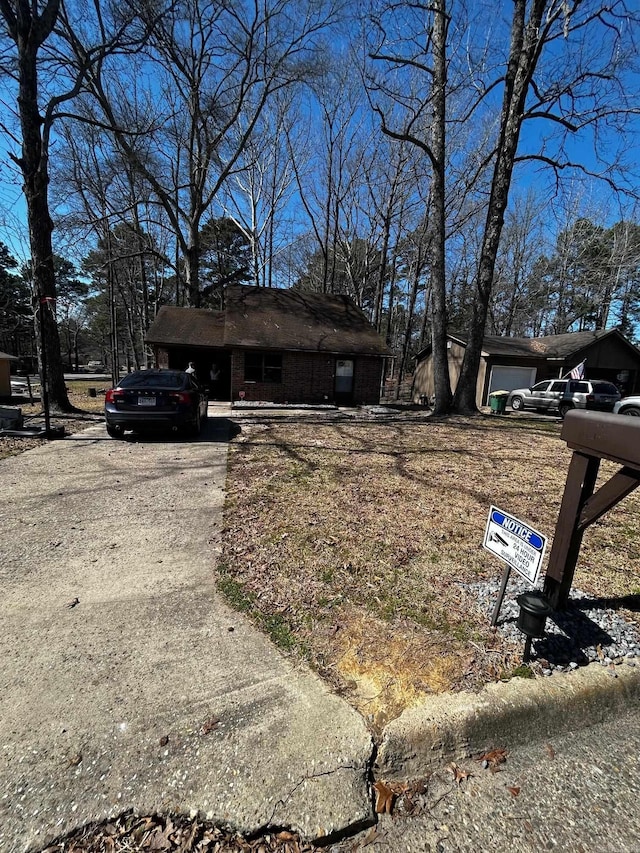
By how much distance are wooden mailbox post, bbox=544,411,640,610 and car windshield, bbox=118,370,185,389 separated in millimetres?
7017

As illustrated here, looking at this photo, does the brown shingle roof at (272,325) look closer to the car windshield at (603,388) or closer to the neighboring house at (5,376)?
the neighboring house at (5,376)

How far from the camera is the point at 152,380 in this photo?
25.6 feet

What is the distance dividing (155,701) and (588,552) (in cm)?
383

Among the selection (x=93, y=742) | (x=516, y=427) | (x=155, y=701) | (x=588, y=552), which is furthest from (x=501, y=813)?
(x=516, y=427)

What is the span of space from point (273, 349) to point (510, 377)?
13.9 m

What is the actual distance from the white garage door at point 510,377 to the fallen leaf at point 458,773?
21645 millimetres

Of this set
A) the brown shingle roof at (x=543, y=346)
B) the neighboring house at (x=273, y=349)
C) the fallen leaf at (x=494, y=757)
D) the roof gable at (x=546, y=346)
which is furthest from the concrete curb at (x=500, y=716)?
the roof gable at (x=546, y=346)

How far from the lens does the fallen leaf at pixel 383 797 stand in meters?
1.51

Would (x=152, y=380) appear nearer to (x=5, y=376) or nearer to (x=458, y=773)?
(x=458, y=773)

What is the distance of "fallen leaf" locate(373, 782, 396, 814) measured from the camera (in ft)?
4.94

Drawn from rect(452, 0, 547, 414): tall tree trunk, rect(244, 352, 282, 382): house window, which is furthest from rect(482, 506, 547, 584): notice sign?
rect(244, 352, 282, 382): house window

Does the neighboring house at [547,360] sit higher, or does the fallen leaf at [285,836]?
the neighboring house at [547,360]

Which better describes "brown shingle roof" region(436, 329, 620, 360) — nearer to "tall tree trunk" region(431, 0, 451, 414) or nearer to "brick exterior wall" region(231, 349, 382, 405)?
"brick exterior wall" region(231, 349, 382, 405)

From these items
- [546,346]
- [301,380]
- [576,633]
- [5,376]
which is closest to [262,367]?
[301,380]
